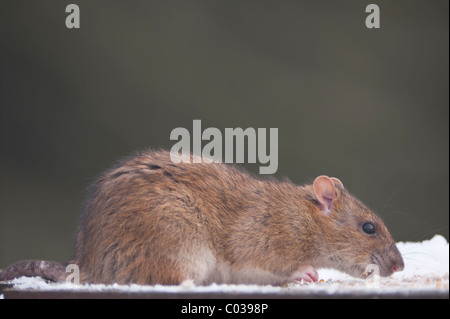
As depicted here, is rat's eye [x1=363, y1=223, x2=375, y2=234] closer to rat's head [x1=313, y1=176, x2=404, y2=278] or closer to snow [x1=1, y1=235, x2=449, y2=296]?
rat's head [x1=313, y1=176, x2=404, y2=278]

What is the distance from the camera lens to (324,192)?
2.76 meters

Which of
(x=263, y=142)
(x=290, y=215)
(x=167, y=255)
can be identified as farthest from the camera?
(x=263, y=142)

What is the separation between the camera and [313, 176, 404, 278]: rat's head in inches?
104

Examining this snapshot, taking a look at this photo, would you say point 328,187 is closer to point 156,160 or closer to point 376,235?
point 376,235

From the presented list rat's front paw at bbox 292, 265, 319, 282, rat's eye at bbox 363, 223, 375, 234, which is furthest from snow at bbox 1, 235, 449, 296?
rat's eye at bbox 363, 223, 375, 234

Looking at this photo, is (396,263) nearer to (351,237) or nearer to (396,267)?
(396,267)

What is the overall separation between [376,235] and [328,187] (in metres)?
0.31

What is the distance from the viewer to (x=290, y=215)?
2713 millimetres

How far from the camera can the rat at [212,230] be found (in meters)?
2.25

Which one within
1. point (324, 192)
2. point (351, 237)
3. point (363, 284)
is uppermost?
point (324, 192)

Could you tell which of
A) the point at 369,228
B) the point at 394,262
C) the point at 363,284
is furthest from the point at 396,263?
the point at 363,284

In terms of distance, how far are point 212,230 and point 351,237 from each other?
673 millimetres
